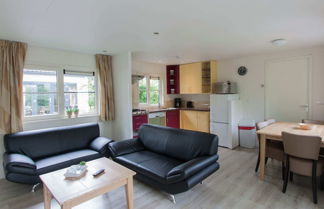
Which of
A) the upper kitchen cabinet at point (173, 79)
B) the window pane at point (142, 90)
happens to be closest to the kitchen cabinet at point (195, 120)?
the upper kitchen cabinet at point (173, 79)

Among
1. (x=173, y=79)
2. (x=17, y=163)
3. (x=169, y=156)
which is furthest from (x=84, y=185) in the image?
(x=173, y=79)

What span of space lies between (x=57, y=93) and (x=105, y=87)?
3.34ft

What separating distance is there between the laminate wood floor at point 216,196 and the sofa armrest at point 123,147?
59 cm

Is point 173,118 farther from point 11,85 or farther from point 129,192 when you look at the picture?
point 11,85

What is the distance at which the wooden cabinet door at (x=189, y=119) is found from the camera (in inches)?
218

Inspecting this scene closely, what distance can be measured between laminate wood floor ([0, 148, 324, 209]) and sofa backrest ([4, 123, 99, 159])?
1.86 ft

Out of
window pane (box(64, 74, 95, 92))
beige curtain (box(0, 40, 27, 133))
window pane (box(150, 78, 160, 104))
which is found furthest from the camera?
window pane (box(150, 78, 160, 104))

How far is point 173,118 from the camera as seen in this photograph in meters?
5.72

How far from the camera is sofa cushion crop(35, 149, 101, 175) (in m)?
2.71

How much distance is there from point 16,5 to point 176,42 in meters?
2.34

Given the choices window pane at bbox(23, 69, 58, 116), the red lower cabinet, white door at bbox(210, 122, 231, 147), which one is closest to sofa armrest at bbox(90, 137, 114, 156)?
window pane at bbox(23, 69, 58, 116)

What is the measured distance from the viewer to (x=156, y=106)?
6.05 metres

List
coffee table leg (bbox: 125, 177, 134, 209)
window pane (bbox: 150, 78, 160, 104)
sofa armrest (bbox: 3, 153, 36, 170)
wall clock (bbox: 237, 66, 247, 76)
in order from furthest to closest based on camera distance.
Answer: window pane (bbox: 150, 78, 160, 104)
wall clock (bbox: 237, 66, 247, 76)
sofa armrest (bbox: 3, 153, 36, 170)
coffee table leg (bbox: 125, 177, 134, 209)

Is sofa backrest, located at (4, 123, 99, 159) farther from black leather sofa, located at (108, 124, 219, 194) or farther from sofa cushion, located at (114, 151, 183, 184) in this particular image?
sofa cushion, located at (114, 151, 183, 184)
